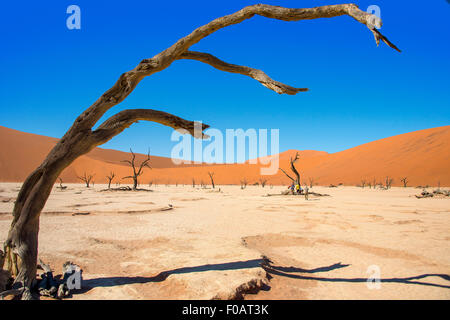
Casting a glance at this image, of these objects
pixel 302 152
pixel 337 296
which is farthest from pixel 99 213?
pixel 302 152

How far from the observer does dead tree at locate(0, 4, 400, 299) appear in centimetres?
344

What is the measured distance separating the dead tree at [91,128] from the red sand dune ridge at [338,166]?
159ft

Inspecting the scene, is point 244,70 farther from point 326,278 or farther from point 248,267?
point 326,278

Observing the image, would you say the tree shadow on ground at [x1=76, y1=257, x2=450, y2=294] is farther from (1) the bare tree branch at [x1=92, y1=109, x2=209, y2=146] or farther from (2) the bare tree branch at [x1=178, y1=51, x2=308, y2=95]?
(2) the bare tree branch at [x1=178, y1=51, x2=308, y2=95]

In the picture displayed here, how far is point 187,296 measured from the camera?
3.44m

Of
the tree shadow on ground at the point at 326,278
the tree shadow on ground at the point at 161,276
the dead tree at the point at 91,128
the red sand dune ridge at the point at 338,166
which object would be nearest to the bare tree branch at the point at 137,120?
the dead tree at the point at 91,128

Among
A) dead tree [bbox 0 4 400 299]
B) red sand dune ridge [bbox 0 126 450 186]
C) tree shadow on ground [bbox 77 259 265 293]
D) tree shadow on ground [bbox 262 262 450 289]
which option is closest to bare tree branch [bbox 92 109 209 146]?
dead tree [bbox 0 4 400 299]

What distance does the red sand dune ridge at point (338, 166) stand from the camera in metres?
49.4

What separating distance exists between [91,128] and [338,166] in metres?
69.7

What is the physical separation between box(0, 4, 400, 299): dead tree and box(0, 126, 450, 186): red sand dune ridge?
159 ft

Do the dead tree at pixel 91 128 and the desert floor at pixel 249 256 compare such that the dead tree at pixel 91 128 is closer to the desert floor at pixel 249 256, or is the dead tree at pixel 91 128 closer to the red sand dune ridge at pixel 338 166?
the desert floor at pixel 249 256

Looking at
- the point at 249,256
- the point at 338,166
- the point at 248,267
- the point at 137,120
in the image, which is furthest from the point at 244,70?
the point at 338,166

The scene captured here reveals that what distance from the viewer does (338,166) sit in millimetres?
67188
